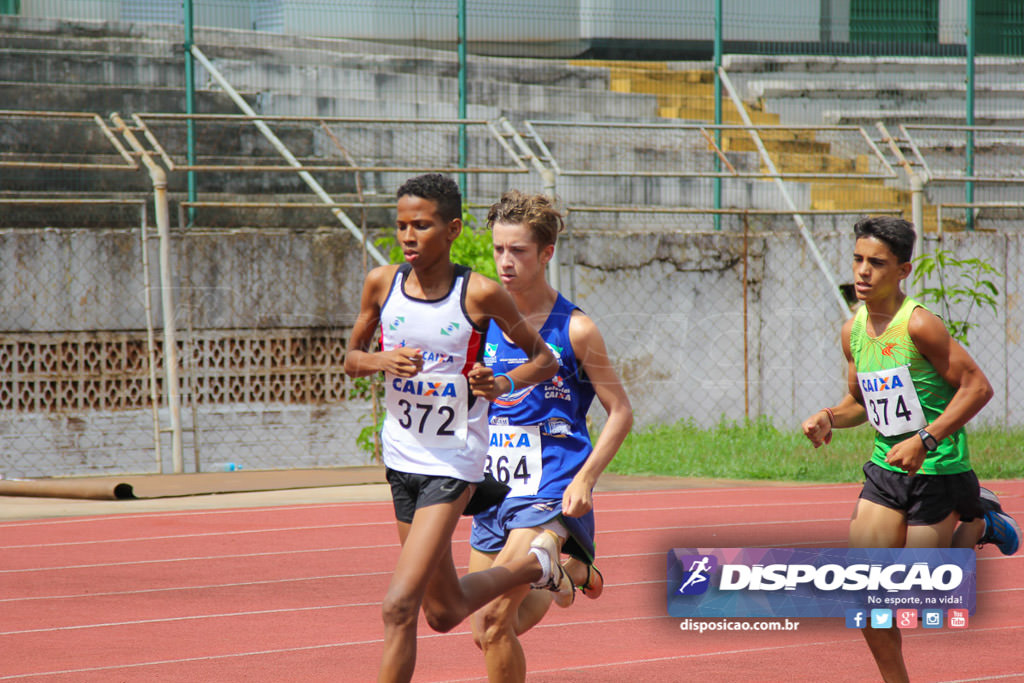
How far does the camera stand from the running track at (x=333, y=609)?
5.21 meters

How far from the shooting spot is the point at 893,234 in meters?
4.56

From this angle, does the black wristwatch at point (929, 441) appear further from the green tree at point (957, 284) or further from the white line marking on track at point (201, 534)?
the green tree at point (957, 284)

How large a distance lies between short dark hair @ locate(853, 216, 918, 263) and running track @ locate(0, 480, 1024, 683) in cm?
145

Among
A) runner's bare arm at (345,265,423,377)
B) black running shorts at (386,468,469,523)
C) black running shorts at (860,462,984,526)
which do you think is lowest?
black running shorts at (860,462,984,526)

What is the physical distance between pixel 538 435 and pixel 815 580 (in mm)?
1132

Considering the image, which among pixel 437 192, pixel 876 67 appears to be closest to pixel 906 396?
pixel 437 192

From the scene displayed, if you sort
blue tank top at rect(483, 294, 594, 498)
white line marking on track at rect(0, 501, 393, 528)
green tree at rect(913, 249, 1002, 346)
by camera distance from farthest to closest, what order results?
green tree at rect(913, 249, 1002, 346) < white line marking on track at rect(0, 501, 393, 528) < blue tank top at rect(483, 294, 594, 498)

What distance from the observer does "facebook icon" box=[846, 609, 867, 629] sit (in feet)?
14.5

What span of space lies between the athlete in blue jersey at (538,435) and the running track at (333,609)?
87 centimetres

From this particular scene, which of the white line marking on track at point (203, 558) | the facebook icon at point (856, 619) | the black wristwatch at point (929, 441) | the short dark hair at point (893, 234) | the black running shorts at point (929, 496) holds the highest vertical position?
the short dark hair at point (893, 234)

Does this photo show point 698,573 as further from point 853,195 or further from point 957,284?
point 853,195

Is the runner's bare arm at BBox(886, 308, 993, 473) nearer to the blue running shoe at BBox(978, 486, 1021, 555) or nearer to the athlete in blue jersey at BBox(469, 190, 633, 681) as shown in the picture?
the blue running shoe at BBox(978, 486, 1021, 555)

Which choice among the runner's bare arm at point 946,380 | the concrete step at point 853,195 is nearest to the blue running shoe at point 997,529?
the runner's bare arm at point 946,380

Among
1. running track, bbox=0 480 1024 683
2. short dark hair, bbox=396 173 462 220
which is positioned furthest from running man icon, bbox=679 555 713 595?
short dark hair, bbox=396 173 462 220
